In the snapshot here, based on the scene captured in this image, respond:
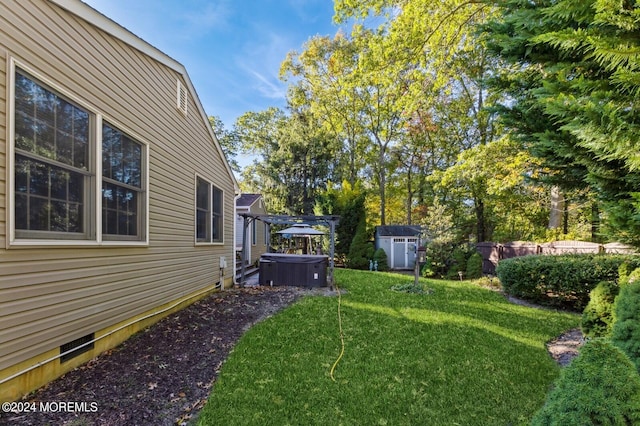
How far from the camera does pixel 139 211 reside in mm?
4582

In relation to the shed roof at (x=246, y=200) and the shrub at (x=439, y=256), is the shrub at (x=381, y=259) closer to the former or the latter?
the shrub at (x=439, y=256)

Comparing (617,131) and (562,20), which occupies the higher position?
(562,20)

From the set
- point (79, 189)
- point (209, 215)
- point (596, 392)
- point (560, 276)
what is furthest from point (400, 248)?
point (596, 392)

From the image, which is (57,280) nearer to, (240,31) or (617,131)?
(617,131)

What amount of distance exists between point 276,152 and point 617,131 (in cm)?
2093

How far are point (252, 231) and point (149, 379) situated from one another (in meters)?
11.3

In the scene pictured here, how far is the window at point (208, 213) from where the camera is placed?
6910mm

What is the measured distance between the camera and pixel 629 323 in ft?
8.36

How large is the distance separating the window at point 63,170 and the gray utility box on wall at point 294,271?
5.41 m

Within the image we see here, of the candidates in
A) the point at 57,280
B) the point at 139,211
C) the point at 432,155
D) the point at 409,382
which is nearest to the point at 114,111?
the point at 139,211

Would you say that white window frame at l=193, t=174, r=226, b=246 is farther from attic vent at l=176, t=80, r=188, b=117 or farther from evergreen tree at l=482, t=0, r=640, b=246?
evergreen tree at l=482, t=0, r=640, b=246

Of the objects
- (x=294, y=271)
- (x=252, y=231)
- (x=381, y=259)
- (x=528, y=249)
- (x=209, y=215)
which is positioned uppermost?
(x=209, y=215)

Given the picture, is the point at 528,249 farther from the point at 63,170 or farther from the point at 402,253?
the point at 63,170

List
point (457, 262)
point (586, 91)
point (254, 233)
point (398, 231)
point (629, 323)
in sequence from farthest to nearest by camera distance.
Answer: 1. point (398, 231)
2. point (254, 233)
3. point (457, 262)
4. point (629, 323)
5. point (586, 91)
